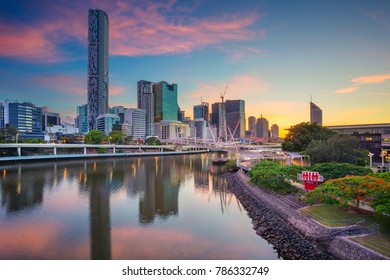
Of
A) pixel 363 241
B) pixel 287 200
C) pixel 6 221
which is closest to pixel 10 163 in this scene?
pixel 6 221

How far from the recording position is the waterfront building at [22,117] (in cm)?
5744

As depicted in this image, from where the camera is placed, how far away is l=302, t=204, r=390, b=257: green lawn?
20.8ft

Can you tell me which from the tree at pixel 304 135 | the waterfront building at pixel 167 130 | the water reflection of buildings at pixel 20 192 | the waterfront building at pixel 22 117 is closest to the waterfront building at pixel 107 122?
the waterfront building at pixel 22 117

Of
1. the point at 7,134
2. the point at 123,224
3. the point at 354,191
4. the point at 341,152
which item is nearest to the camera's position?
the point at 354,191

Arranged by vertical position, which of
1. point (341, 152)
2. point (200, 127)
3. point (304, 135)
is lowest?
point (341, 152)

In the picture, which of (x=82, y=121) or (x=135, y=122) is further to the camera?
(x=82, y=121)

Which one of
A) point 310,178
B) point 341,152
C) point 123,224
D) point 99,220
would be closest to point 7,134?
point 99,220

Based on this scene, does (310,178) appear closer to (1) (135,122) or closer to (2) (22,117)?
(2) (22,117)

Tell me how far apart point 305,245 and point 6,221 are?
1266 cm

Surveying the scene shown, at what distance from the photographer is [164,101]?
14925 centimetres

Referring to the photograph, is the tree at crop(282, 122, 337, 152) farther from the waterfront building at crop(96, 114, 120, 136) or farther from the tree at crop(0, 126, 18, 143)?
the waterfront building at crop(96, 114, 120, 136)

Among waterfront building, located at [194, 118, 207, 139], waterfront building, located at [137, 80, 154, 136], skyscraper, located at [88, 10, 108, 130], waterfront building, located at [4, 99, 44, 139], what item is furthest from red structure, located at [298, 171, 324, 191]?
waterfront building, located at [194, 118, 207, 139]

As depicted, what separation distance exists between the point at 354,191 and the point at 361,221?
1.01 m

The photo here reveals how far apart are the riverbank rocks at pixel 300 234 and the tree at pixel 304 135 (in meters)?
19.5
